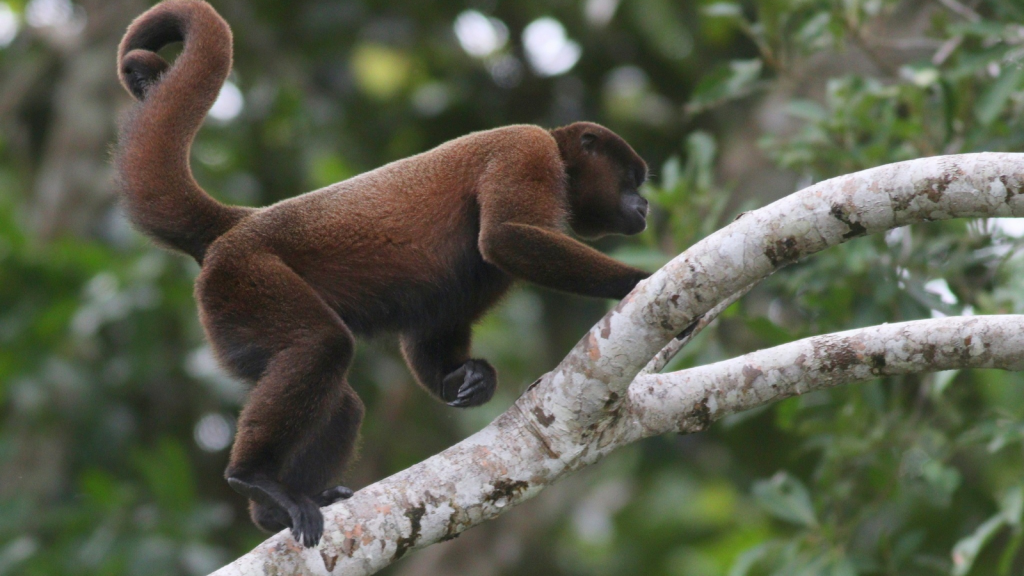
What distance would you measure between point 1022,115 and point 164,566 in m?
6.16

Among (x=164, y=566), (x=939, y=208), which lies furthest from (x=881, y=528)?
(x=164, y=566)

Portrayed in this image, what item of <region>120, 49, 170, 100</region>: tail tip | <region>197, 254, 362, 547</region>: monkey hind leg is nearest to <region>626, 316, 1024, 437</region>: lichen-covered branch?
<region>197, 254, 362, 547</region>: monkey hind leg

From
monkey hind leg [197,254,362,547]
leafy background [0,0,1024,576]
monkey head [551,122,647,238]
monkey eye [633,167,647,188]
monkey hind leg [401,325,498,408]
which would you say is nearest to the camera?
monkey hind leg [197,254,362,547]

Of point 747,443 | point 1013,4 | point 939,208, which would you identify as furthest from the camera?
point 747,443

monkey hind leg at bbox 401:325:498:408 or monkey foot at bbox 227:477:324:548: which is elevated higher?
monkey foot at bbox 227:477:324:548

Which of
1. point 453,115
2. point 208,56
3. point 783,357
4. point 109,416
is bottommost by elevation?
point 109,416

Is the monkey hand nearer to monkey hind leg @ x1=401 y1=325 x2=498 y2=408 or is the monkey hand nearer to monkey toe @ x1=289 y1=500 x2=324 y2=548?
monkey hind leg @ x1=401 y1=325 x2=498 y2=408

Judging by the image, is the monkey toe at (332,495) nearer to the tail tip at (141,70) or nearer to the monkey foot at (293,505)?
the monkey foot at (293,505)

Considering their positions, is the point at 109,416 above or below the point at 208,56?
below

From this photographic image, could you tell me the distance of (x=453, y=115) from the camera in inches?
396

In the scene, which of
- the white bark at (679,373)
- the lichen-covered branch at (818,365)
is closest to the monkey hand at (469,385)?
the white bark at (679,373)

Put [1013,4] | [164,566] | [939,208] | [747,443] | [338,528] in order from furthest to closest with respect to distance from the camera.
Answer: [747,443]
[164,566]
[1013,4]
[338,528]
[939,208]

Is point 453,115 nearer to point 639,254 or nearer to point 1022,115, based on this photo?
point 639,254

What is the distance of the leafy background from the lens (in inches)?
213
